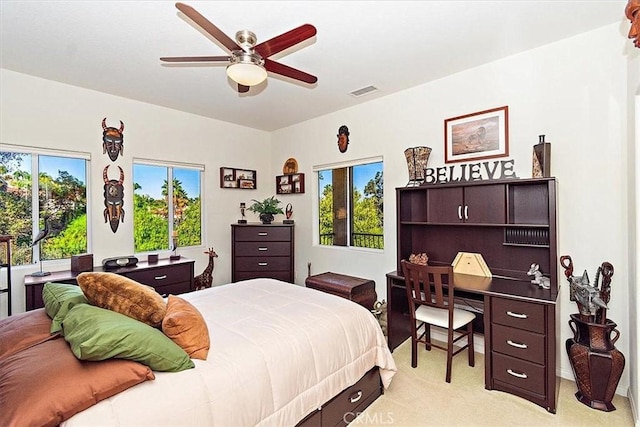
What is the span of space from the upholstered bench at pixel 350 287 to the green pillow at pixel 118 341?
230 centimetres

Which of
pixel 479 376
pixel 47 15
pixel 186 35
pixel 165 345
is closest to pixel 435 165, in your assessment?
pixel 479 376

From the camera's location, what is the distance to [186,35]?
2.44 meters

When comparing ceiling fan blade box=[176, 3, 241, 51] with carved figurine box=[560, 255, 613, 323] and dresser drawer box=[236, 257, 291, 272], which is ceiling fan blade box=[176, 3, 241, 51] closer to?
carved figurine box=[560, 255, 613, 323]

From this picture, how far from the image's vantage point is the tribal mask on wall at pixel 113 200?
3.68m

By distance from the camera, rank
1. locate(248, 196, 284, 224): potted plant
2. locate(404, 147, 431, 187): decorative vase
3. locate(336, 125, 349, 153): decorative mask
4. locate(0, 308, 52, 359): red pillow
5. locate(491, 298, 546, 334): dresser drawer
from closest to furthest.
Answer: locate(0, 308, 52, 359): red pillow
locate(491, 298, 546, 334): dresser drawer
locate(404, 147, 431, 187): decorative vase
locate(336, 125, 349, 153): decorative mask
locate(248, 196, 284, 224): potted plant

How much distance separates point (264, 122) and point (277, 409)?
4.08 metres

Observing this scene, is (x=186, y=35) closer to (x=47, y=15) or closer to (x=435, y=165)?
(x=47, y=15)

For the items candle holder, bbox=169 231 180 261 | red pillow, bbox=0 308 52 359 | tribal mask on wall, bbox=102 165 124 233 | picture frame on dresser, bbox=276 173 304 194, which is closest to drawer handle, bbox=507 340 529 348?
red pillow, bbox=0 308 52 359

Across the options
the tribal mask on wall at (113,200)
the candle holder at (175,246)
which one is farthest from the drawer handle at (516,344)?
the tribal mask on wall at (113,200)

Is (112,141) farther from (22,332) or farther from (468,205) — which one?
(468,205)

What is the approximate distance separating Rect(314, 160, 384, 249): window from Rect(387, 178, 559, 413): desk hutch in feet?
2.14

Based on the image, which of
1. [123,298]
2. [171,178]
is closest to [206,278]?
[171,178]

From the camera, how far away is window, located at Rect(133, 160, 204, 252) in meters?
4.00

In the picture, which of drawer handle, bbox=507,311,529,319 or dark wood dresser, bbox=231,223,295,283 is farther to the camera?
dark wood dresser, bbox=231,223,295,283
